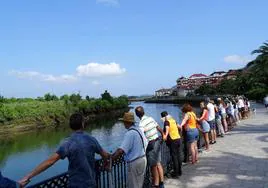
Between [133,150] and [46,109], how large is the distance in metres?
53.3

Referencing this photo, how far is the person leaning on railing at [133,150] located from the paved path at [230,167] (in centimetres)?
249

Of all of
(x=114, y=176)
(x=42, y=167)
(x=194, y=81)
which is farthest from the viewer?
(x=194, y=81)

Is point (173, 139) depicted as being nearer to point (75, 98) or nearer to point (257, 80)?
point (257, 80)

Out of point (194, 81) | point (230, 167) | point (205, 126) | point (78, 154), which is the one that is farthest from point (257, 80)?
point (194, 81)

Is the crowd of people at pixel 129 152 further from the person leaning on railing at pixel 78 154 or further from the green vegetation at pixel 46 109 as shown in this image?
the green vegetation at pixel 46 109

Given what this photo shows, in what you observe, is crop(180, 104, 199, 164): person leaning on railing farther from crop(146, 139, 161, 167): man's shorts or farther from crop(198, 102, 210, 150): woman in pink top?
crop(146, 139, 161, 167): man's shorts

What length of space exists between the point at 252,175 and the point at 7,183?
668cm

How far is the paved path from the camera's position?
27.1ft

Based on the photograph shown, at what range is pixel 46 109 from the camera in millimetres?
57219

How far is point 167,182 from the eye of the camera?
8.55m

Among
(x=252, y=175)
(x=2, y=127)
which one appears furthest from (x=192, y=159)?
(x=2, y=127)

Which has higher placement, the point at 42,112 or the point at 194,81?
the point at 194,81

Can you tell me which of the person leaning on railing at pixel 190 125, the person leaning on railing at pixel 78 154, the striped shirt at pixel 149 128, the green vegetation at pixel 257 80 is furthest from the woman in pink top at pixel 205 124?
the green vegetation at pixel 257 80

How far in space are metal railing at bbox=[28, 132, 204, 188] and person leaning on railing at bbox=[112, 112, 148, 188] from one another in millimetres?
362
